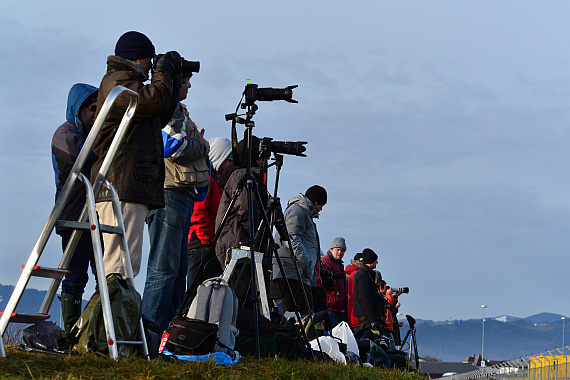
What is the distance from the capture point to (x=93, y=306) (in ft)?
13.0

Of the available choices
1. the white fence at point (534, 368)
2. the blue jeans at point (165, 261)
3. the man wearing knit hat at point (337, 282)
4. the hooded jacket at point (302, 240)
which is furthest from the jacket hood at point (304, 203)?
the white fence at point (534, 368)

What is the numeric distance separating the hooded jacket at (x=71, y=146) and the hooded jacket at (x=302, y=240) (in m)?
3.19

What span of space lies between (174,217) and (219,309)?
0.93 meters

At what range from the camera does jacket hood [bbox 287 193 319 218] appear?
8.62 m

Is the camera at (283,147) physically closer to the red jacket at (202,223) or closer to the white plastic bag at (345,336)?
the red jacket at (202,223)

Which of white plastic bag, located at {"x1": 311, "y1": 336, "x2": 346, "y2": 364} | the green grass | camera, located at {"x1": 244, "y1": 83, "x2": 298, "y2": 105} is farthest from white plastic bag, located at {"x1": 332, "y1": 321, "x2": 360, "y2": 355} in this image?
the green grass

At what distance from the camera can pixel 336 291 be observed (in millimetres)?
10586

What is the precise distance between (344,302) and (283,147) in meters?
4.66

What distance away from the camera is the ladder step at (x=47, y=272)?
3760 millimetres

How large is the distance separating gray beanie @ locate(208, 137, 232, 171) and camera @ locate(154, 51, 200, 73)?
2772 mm

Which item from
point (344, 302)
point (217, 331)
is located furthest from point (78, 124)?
point (344, 302)

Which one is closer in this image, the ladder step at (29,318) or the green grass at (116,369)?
the green grass at (116,369)

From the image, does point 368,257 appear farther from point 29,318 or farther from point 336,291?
point 29,318

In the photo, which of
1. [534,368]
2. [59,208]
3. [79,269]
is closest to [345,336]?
[79,269]
